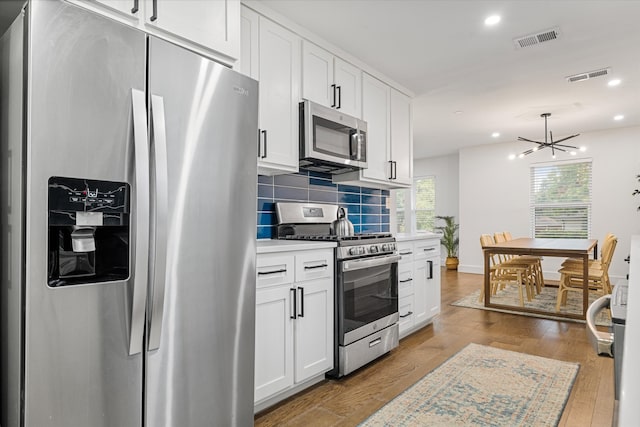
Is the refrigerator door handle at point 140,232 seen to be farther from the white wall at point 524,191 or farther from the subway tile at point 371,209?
the white wall at point 524,191

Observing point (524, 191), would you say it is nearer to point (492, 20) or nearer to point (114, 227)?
point (492, 20)

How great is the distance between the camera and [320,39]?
9.80ft

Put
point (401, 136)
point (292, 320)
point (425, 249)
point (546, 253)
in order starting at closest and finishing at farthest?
point (292, 320)
point (425, 249)
point (401, 136)
point (546, 253)

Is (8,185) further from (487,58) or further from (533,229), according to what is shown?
(533,229)

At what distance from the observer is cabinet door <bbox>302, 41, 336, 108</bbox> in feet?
9.43

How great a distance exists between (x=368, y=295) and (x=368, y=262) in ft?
0.82

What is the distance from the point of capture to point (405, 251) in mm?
3422

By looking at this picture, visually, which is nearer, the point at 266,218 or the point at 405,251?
the point at 266,218

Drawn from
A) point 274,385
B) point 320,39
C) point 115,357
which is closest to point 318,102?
point 320,39

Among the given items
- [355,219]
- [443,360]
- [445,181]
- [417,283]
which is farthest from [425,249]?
[445,181]

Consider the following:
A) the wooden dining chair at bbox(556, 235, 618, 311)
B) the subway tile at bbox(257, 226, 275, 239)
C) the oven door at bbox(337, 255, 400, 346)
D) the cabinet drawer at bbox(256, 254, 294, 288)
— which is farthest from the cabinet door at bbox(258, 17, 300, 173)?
the wooden dining chair at bbox(556, 235, 618, 311)

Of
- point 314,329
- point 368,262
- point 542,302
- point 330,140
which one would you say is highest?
point 330,140

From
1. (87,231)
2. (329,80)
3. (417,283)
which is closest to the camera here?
(87,231)

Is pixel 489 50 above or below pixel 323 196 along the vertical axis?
above
